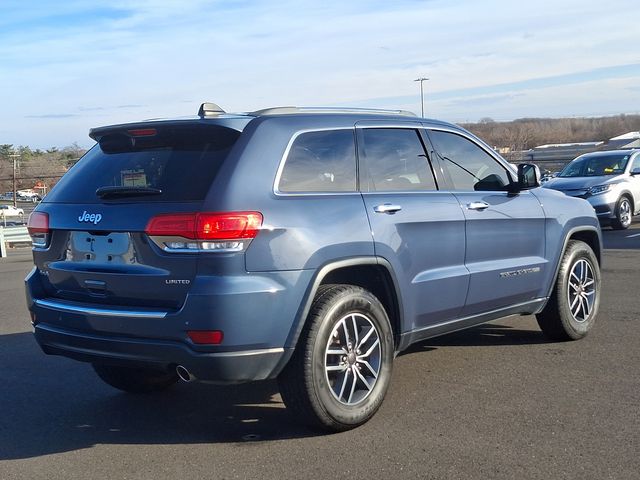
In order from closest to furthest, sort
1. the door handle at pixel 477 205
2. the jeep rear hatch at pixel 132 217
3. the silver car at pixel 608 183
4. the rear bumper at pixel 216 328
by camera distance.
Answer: the rear bumper at pixel 216 328 < the jeep rear hatch at pixel 132 217 < the door handle at pixel 477 205 < the silver car at pixel 608 183

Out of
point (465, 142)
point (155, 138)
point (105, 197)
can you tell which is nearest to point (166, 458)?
point (105, 197)

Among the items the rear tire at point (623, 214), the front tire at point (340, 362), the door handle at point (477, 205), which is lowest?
the rear tire at point (623, 214)

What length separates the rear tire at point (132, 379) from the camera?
5.51 meters

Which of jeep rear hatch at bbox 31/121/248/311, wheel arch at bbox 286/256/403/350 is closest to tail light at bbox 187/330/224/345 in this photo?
jeep rear hatch at bbox 31/121/248/311

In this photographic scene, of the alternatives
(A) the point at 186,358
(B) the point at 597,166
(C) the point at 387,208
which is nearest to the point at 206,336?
(A) the point at 186,358

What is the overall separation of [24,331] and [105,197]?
420 centimetres

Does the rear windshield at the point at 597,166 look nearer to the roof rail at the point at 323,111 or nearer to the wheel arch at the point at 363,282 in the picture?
the roof rail at the point at 323,111

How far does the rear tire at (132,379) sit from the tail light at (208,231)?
161 cm

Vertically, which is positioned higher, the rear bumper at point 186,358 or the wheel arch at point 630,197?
the rear bumper at point 186,358

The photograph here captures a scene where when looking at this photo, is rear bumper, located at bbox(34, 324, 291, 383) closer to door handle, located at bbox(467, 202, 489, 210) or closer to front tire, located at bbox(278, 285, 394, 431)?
front tire, located at bbox(278, 285, 394, 431)

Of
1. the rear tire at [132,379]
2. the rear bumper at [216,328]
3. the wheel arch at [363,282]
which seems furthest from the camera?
the rear tire at [132,379]

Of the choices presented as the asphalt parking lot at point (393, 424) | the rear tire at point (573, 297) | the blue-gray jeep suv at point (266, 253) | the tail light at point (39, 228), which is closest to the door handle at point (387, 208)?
the blue-gray jeep suv at point (266, 253)

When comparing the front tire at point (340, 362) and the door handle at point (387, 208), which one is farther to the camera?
the door handle at point (387, 208)

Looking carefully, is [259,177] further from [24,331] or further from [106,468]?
[24,331]
